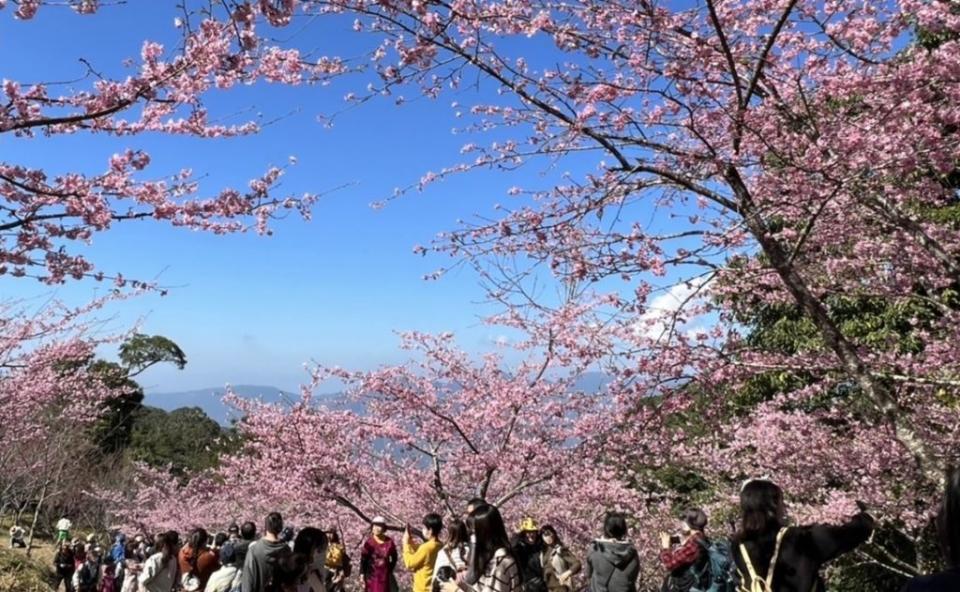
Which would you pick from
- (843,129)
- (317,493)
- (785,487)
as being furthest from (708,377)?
(317,493)

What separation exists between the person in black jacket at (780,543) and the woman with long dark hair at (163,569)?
5094 mm

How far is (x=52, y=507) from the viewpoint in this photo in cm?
2198

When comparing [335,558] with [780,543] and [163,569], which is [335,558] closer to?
[163,569]

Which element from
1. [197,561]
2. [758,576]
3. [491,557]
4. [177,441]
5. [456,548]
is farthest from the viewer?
[177,441]

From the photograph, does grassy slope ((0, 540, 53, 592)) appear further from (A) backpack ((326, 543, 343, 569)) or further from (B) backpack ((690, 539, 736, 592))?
(B) backpack ((690, 539, 736, 592))

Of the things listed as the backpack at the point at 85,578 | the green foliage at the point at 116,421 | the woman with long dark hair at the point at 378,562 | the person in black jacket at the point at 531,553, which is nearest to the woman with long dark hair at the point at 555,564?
the person in black jacket at the point at 531,553

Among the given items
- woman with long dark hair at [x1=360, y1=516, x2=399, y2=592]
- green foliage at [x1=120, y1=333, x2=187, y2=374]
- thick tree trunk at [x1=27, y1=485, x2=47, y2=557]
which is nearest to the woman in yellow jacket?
woman with long dark hair at [x1=360, y1=516, x2=399, y2=592]

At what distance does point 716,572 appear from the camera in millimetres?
4027

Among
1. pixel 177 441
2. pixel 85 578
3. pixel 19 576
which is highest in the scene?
pixel 177 441

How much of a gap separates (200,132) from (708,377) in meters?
3.95

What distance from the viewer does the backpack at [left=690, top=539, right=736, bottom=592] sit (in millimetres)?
3955

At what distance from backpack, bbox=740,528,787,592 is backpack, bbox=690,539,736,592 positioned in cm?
139

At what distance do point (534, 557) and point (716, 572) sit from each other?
1.84 meters

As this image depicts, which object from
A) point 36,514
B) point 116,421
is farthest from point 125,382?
point 36,514
